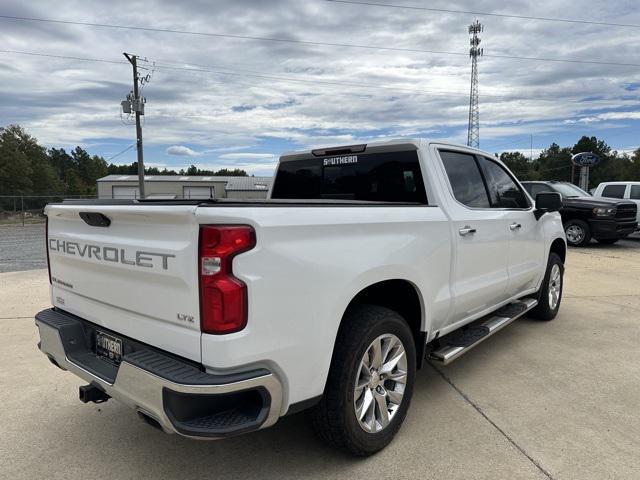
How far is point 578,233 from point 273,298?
13.9 meters

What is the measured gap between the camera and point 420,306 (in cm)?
323

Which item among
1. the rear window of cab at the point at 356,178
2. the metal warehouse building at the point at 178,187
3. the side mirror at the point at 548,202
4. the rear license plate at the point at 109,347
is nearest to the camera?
the rear license plate at the point at 109,347

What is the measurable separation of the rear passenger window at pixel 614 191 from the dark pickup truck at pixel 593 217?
2383 mm

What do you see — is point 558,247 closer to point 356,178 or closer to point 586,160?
point 356,178

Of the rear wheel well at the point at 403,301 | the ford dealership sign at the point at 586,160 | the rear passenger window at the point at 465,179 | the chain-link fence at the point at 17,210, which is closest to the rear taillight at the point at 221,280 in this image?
the rear wheel well at the point at 403,301

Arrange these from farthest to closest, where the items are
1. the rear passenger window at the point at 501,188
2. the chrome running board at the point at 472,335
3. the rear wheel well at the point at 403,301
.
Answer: the rear passenger window at the point at 501,188, the chrome running board at the point at 472,335, the rear wheel well at the point at 403,301

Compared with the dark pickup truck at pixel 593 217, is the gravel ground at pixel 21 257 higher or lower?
lower

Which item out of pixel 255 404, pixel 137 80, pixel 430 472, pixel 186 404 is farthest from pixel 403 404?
pixel 137 80

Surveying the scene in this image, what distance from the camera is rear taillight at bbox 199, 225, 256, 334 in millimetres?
2088

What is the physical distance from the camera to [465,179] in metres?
3.99

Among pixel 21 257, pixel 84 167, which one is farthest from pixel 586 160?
pixel 84 167

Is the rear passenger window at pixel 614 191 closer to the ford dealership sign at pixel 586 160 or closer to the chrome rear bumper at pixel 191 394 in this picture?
the ford dealership sign at pixel 586 160

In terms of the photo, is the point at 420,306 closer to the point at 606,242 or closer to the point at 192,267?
the point at 192,267

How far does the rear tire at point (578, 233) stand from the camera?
13.7 meters
